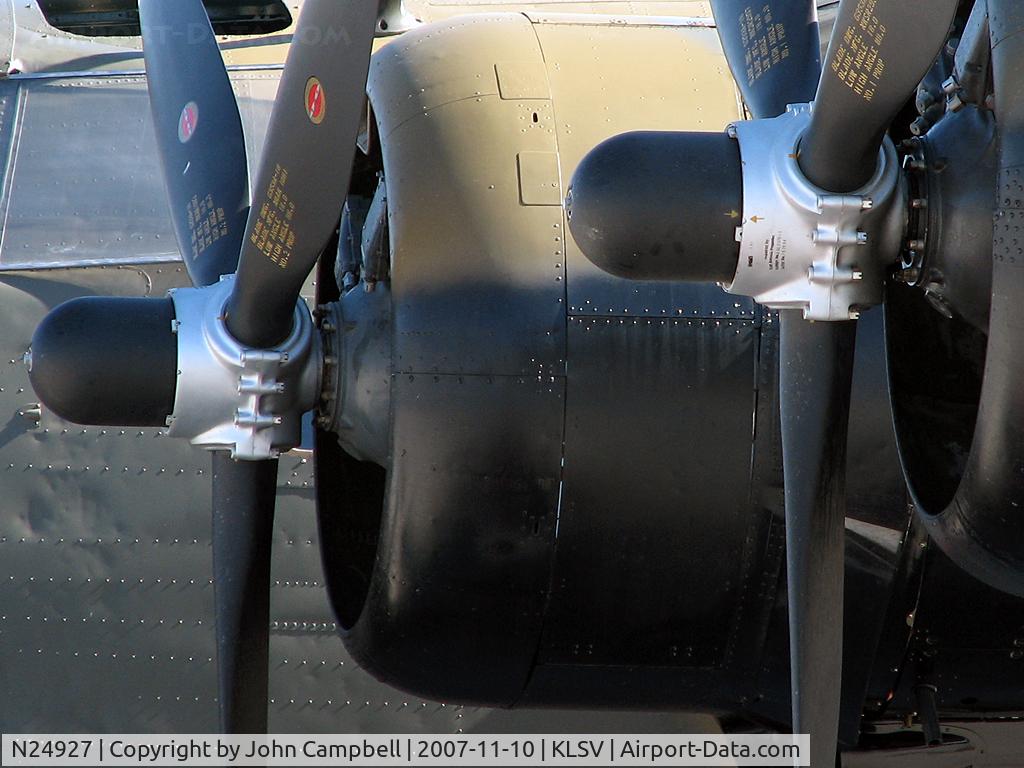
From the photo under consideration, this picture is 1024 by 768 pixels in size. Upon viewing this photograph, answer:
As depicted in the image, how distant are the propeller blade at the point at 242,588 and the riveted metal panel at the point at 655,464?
1.15 m

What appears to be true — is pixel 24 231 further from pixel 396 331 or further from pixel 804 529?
pixel 804 529

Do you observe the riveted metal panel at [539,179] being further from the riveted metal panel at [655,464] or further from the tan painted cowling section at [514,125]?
the riveted metal panel at [655,464]

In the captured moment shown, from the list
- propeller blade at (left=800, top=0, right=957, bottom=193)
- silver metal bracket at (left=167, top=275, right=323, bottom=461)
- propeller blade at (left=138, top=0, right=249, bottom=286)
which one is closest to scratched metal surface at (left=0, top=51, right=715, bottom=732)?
propeller blade at (left=138, top=0, right=249, bottom=286)

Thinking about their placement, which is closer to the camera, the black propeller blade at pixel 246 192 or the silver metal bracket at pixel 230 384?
the black propeller blade at pixel 246 192

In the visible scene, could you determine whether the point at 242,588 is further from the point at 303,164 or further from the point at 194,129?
the point at 194,129

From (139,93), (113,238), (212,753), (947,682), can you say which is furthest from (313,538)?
(947,682)

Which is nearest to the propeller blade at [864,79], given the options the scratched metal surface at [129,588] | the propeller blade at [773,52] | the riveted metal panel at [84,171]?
the propeller blade at [773,52]

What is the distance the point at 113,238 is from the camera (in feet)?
22.8

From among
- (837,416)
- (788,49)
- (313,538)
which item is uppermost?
(788,49)

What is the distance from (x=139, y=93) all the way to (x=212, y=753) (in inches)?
132

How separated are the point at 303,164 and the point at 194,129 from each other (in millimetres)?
1152

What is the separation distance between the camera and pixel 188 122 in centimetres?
582

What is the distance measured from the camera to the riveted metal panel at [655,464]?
5082mm

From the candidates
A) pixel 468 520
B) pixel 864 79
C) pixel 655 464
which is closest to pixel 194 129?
pixel 468 520
